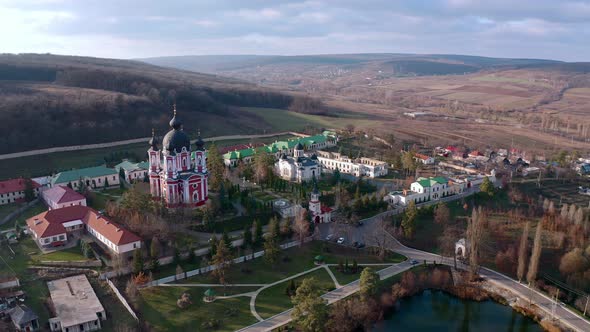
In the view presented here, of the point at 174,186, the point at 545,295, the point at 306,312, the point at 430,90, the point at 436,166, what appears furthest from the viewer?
the point at 430,90

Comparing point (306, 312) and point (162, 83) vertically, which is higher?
point (162, 83)

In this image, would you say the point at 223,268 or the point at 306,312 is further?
the point at 223,268

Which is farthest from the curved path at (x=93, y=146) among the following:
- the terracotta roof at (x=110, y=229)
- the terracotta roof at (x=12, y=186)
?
the terracotta roof at (x=110, y=229)

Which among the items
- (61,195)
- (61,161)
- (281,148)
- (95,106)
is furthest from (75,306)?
(95,106)

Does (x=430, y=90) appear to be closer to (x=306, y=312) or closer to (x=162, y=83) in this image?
(x=162, y=83)

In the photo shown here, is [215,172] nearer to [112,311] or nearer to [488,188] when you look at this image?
[112,311]

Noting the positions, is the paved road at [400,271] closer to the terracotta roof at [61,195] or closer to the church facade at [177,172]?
the church facade at [177,172]

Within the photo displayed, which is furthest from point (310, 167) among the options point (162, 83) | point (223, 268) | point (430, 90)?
point (430, 90)

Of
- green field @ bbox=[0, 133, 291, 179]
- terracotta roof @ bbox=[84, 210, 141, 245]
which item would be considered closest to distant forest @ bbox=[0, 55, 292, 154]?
green field @ bbox=[0, 133, 291, 179]
